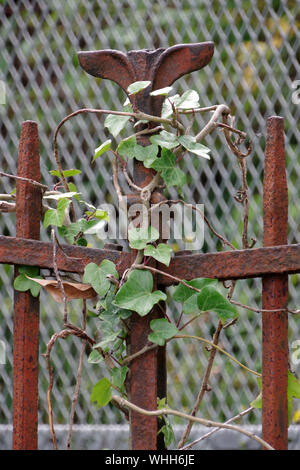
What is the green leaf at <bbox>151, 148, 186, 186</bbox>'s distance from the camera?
0.71m

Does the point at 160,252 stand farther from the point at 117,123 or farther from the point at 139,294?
the point at 117,123

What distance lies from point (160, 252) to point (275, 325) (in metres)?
0.13

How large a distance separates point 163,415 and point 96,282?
0.53 feet

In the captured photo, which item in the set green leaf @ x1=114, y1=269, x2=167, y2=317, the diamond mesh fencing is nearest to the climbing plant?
green leaf @ x1=114, y1=269, x2=167, y2=317

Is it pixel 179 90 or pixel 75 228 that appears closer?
pixel 75 228

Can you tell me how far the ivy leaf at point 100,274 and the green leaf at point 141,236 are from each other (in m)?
0.03

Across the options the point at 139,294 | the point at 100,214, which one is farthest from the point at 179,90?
the point at 139,294

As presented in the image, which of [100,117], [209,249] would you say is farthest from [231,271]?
[100,117]

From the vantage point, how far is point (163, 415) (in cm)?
74

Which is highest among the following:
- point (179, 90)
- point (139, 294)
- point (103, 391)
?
point (179, 90)

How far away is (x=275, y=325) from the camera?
0.68 m

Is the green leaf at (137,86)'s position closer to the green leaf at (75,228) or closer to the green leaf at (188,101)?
the green leaf at (188,101)

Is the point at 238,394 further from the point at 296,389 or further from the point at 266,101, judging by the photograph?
the point at 296,389

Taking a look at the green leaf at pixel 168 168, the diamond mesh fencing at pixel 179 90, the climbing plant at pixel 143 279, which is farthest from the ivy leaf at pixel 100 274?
the diamond mesh fencing at pixel 179 90
